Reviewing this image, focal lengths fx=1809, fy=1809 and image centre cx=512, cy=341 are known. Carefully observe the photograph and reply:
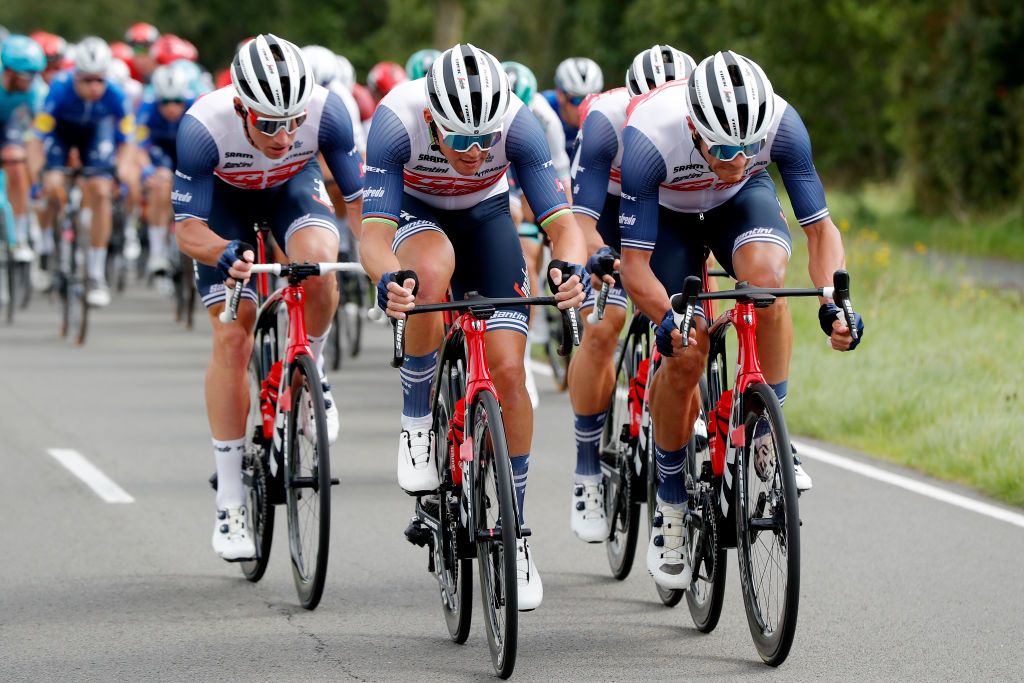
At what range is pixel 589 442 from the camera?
24.6 ft

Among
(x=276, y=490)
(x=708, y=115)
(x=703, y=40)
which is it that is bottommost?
(x=276, y=490)

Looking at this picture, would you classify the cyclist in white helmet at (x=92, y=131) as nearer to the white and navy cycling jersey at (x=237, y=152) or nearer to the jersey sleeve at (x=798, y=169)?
the white and navy cycling jersey at (x=237, y=152)

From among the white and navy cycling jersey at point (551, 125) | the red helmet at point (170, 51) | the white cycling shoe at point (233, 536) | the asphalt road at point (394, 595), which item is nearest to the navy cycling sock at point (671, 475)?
the asphalt road at point (394, 595)

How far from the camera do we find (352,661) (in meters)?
6.13

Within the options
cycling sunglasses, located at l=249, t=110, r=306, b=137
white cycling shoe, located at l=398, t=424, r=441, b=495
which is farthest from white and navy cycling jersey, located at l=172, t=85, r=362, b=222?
white cycling shoe, located at l=398, t=424, r=441, b=495

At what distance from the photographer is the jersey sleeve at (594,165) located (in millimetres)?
7395

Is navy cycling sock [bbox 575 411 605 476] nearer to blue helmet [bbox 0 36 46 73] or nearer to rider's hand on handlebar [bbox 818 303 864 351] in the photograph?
rider's hand on handlebar [bbox 818 303 864 351]

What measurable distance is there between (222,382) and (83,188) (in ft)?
29.2

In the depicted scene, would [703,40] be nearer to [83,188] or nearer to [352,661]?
[83,188]

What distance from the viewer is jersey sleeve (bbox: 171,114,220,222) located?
7129 mm

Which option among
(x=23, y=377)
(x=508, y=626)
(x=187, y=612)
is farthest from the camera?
(x=23, y=377)

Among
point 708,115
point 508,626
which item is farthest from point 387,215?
point 508,626

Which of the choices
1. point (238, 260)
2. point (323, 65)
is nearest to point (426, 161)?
point (238, 260)

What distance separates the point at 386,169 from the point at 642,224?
0.93 m
